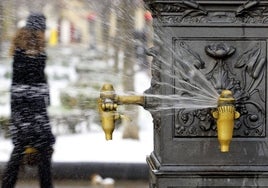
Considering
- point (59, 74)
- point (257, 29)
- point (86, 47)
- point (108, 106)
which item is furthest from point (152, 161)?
point (59, 74)

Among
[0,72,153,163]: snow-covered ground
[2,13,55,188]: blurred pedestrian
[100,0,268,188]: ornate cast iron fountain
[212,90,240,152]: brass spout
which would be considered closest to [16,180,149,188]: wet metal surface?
[0,72,153,163]: snow-covered ground

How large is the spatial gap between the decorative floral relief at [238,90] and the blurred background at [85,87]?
162 cm

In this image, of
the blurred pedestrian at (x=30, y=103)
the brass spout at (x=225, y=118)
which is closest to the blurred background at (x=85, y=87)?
the blurred pedestrian at (x=30, y=103)

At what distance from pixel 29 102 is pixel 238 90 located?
8.30 feet

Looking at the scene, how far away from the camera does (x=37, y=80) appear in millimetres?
5148

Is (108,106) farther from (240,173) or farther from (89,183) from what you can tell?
(89,183)

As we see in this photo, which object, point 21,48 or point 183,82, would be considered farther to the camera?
point 21,48

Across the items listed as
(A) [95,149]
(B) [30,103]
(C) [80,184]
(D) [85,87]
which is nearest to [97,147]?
(A) [95,149]

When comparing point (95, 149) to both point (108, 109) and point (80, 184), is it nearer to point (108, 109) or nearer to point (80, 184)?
point (80, 184)

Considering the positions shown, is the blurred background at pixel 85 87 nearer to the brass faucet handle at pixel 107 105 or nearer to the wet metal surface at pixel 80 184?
the wet metal surface at pixel 80 184

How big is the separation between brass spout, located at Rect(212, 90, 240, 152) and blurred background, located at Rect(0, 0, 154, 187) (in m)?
1.81

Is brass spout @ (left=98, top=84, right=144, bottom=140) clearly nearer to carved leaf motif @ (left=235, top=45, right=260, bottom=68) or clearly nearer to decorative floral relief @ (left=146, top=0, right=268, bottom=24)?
decorative floral relief @ (left=146, top=0, right=268, bottom=24)

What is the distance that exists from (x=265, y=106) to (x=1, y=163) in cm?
465

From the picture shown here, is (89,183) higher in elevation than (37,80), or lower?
lower
